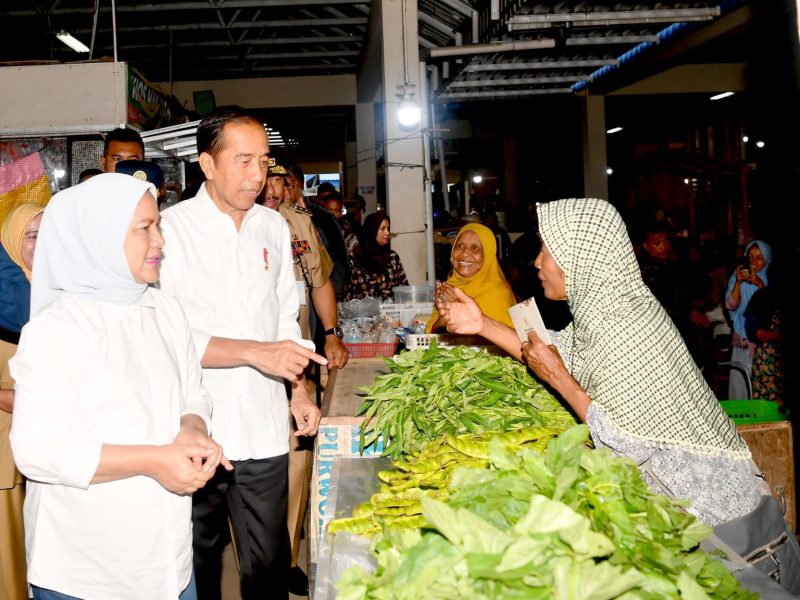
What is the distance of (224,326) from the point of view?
2.98m

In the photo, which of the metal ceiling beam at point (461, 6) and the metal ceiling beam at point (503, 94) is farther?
the metal ceiling beam at point (503, 94)

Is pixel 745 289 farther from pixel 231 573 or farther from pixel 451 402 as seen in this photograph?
pixel 231 573

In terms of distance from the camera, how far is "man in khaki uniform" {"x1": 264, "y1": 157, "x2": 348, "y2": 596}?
14.9ft

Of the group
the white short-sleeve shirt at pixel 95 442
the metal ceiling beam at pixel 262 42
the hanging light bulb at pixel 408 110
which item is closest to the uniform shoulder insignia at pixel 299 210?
the white short-sleeve shirt at pixel 95 442

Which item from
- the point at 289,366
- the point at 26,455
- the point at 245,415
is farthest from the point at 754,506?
the point at 26,455

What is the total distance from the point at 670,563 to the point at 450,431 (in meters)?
1.38

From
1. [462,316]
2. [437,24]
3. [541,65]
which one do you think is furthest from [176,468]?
[437,24]

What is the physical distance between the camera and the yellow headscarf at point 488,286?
536 centimetres

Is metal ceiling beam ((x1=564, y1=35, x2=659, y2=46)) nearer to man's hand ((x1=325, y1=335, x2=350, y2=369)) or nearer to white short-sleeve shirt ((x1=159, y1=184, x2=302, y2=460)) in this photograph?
man's hand ((x1=325, y1=335, x2=350, y2=369))

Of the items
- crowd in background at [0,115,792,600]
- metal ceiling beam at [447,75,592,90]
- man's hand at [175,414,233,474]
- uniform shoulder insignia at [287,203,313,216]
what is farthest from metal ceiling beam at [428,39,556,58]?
man's hand at [175,414,233,474]

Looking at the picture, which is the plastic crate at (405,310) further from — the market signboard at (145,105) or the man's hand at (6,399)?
the man's hand at (6,399)

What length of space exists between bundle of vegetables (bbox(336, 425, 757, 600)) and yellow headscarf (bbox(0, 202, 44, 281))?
8.24 ft

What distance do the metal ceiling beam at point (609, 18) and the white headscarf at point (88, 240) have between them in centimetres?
617

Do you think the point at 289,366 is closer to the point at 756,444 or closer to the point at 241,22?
the point at 756,444
